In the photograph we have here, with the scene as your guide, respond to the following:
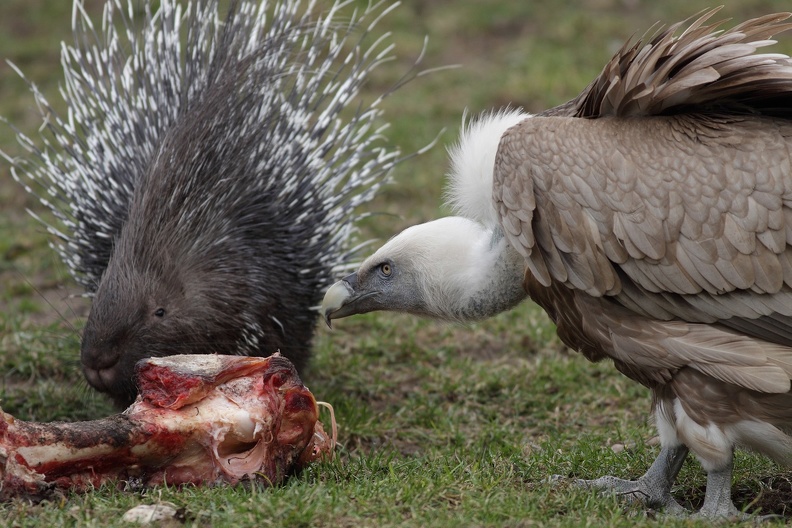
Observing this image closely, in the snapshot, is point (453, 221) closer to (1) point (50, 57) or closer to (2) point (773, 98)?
(2) point (773, 98)

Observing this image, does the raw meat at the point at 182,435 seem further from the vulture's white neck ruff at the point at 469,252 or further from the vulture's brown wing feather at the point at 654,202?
the vulture's brown wing feather at the point at 654,202

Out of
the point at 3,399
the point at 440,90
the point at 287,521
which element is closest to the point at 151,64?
the point at 3,399

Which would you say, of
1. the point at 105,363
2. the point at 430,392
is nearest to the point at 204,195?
the point at 105,363

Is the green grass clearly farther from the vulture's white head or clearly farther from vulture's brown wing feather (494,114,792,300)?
vulture's brown wing feather (494,114,792,300)

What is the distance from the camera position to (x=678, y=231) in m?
4.21

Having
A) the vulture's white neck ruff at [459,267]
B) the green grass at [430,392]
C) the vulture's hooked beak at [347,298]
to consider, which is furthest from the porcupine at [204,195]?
the vulture's white neck ruff at [459,267]

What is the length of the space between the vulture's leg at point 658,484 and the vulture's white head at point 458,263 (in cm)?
98

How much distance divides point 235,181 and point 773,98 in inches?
123

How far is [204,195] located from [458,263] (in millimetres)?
1828

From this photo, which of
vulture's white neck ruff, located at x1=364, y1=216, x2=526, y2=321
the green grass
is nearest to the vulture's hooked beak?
vulture's white neck ruff, located at x1=364, y1=216, x2=526, y2=321

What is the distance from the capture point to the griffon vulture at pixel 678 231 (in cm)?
413

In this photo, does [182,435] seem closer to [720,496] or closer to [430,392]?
[720,496]

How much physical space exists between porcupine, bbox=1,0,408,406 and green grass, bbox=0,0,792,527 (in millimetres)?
707

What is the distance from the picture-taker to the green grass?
4.16 meters
